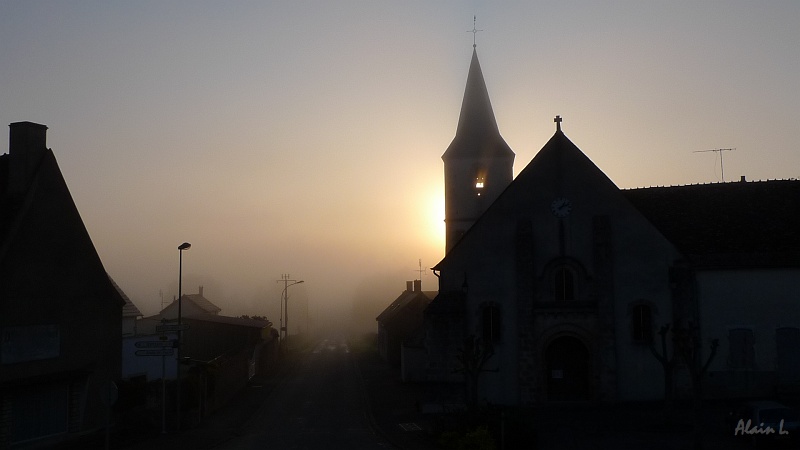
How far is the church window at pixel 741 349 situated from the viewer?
28922 millimetres

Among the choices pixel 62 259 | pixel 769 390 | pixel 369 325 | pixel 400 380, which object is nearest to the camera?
pixel 62 259

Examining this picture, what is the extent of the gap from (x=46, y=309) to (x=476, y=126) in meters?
27.4

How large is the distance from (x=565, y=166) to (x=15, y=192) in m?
21.0

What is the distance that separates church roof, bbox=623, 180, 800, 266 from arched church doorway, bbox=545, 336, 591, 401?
20.1 ft

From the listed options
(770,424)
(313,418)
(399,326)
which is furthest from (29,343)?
(399,326)

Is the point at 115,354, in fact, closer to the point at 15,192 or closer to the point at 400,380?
the point at 15,192

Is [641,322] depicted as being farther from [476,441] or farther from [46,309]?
[46,309]

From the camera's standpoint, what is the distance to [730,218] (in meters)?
31.5

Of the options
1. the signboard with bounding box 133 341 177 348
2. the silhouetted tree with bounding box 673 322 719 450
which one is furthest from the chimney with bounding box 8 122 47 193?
the silhouetted tree with bounding box 673 322 719 450

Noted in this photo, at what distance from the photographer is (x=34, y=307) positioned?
75.2 ft

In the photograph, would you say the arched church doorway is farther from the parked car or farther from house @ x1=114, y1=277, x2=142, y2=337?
house @ x1=114, y1=277, x2=142, y2=337

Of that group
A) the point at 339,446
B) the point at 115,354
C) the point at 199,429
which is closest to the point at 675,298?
the point at 339,446

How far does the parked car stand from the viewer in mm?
19828

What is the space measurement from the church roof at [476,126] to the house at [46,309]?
75.4 feet
